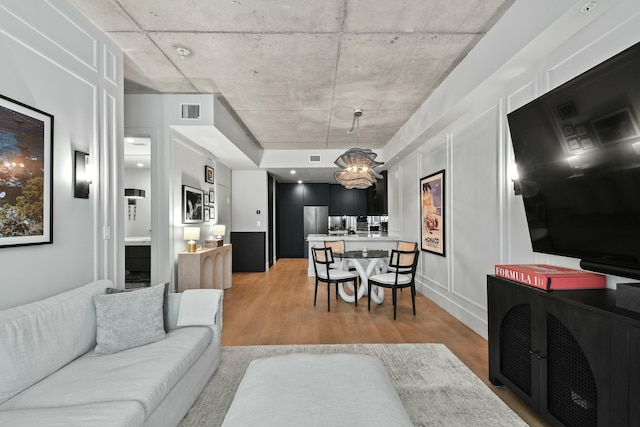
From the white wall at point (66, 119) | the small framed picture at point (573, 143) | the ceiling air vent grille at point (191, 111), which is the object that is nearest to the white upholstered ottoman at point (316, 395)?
the white wall at point (66, 119)

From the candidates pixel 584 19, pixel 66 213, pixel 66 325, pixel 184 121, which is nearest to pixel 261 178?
pixel 184 121

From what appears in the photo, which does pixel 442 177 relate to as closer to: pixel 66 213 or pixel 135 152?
pixel 66 213

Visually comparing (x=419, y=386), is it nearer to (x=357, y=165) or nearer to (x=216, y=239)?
(x=357, y=165)

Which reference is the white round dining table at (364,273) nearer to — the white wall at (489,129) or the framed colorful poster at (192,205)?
the white wall at (489,129)

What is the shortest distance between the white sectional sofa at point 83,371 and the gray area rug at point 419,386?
0.65ft

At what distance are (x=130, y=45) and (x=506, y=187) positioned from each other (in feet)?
12.4

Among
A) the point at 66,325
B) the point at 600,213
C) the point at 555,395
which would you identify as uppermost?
the point at 600,213

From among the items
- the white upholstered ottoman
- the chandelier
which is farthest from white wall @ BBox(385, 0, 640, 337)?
the white upholstered ottoman

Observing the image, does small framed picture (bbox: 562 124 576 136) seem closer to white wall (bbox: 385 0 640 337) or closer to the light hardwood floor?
white wall (bbox: 385 0 640 337)

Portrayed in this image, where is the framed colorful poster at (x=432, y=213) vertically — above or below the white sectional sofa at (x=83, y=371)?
above

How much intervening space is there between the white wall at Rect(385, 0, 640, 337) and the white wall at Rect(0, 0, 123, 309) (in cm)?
332

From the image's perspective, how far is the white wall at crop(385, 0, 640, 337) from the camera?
2.03 m

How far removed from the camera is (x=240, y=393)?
1.63m

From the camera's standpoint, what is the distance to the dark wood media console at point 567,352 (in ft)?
4.68
